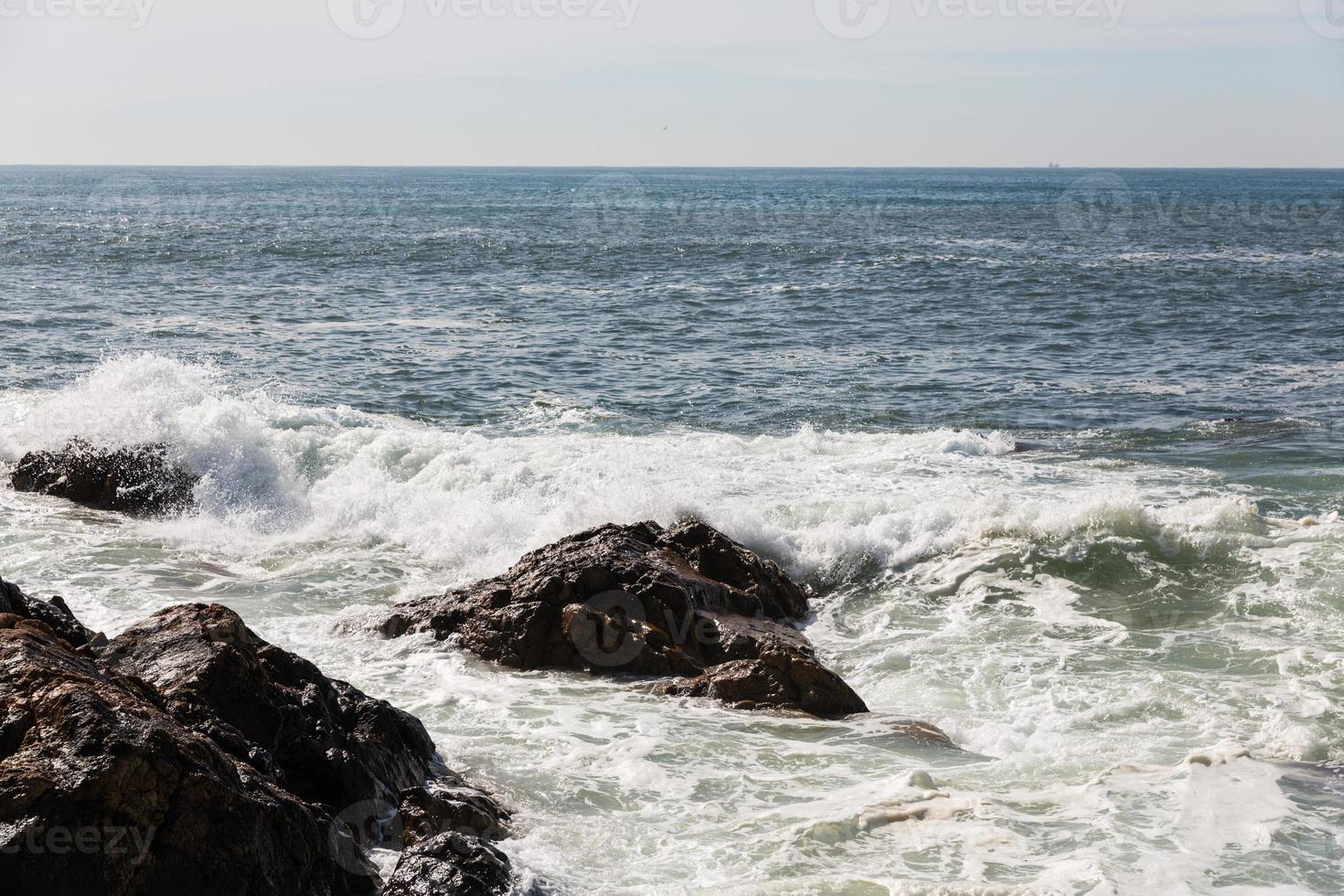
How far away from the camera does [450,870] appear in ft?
16.5

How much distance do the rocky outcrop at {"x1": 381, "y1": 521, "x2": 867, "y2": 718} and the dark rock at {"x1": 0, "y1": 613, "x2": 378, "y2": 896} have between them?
157 inches

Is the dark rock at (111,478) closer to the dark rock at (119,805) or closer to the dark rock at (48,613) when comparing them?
the dark rock at (48,613)

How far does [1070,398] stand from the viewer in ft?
59.0

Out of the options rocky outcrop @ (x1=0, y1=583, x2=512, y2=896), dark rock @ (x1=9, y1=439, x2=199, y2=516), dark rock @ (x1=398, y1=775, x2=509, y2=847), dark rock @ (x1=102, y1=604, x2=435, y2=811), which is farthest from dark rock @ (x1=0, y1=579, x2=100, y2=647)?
dark rock @ (x1=9, y1=439, x2=199, y2=516)

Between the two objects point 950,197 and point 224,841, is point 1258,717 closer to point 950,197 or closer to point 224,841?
point 224,841

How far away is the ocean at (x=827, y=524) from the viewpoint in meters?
6.48

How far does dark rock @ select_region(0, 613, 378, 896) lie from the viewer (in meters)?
4.09

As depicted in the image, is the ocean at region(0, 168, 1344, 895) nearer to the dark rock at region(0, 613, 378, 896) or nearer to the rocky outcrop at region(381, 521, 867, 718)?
the rocky outcrop at region(381, 521, 867, 718)

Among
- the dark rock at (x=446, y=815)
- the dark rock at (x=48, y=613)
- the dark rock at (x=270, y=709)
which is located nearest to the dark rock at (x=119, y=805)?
the dark rock at (x=270, y=709)

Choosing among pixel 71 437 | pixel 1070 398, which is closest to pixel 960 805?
pixel 71 437

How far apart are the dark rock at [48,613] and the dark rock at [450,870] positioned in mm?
2174

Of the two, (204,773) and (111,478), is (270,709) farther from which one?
(111,478)

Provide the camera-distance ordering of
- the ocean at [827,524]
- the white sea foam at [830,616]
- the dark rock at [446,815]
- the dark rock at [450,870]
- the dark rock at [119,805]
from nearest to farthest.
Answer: the dark rock at [119,805] < the dark rock at [450,870] < the dark rock at [446,815] < the white sea foam at [830,616] < the ocean at [827,524]

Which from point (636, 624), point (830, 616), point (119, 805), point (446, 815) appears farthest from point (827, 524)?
point (119, 805)
